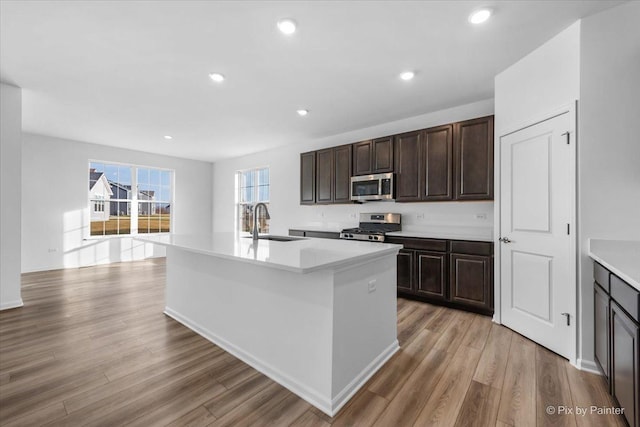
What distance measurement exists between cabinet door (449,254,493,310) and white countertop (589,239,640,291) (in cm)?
109

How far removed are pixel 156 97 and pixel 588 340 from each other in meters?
5.00

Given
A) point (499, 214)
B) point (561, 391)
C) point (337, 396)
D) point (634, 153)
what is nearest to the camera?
point (337, 396)

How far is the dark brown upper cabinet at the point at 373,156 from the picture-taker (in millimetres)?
4188

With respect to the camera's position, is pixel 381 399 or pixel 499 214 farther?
pixel 499 214

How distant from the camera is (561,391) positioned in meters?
1.81

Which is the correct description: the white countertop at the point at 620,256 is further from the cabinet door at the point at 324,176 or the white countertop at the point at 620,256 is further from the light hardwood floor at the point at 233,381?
the cabinet door at the point at 324,176

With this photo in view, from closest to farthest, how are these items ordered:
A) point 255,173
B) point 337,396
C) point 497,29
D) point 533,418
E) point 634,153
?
point 533,418
point 337,396
point 634,153
point 497,29
point 255,173

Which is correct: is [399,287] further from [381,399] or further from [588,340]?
[381,399]

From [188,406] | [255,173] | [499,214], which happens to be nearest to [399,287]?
[499,214]

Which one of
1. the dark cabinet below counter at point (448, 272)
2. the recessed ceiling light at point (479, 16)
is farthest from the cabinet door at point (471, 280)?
the recessed ceiling light at point (479, 16)

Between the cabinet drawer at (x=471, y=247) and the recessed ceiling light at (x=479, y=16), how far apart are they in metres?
2.13

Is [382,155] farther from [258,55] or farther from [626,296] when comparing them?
[626,296]

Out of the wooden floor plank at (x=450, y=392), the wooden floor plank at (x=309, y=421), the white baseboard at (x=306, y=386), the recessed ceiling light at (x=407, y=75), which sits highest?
the recessed ceiling light at (x=407, y=75)

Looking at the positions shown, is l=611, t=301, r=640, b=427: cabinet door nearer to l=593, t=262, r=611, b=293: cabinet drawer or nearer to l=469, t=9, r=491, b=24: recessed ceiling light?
l=593, t=262, r=611, b=293: cabinet drawer
